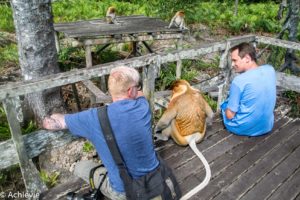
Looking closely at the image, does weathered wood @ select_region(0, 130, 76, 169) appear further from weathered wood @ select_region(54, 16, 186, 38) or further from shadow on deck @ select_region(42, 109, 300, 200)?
weathered wood @ select_region(54, 16, 186, 38)

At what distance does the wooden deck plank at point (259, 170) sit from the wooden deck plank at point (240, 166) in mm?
49

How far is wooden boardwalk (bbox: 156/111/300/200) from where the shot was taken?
327 centimetres

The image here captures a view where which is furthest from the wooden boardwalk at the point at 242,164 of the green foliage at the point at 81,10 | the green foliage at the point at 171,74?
the green foliage at the point at 81,10

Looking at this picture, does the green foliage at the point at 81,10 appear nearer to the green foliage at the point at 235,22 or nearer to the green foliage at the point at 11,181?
the green foliage at the point at 235,22

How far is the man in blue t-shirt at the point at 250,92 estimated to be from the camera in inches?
152

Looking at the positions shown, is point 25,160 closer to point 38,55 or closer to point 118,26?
point 38,55

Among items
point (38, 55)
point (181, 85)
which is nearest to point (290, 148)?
point (181, 85)

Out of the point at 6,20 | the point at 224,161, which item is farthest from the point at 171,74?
the point at 6,20

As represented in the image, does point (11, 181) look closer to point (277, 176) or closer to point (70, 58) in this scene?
point (277, 176)

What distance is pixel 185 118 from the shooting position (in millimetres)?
3781

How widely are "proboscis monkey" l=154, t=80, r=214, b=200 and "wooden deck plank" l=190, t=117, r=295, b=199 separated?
13.0 inches

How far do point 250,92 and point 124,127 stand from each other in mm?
1948

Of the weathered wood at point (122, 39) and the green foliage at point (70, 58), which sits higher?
the weathered wood at point (122, 39)

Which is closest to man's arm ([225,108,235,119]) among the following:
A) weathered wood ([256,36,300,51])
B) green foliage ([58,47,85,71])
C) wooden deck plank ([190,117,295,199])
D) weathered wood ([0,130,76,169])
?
wooden deck plank ([190,117,295,199])
